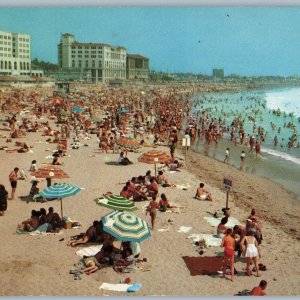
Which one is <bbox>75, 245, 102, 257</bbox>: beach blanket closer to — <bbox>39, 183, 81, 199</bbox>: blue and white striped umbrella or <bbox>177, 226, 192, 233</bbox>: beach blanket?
<bbox>39, 183, 81, 199</bbox>: blue and white striped umbrella

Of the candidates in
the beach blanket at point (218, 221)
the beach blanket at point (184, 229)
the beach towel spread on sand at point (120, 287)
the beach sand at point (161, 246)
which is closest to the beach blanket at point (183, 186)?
the beach sand at point (161, 246)

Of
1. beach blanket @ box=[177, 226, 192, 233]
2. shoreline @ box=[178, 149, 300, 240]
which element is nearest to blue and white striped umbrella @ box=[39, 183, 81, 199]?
beach blanket @ box=[177, 226, 192, 233]

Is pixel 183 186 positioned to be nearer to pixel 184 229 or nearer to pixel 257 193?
pixel 257 193

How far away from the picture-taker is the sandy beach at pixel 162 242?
7.87 metres

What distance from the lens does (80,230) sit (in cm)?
994

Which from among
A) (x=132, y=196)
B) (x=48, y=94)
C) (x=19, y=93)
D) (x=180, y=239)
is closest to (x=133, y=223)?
(x=180, y=239)

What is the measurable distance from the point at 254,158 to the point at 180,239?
12.5 meters

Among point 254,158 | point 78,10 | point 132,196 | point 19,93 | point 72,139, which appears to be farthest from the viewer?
point 19,93

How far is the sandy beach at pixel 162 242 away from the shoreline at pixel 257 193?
0.03 meters

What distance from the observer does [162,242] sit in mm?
9430

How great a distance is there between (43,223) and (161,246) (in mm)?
2723

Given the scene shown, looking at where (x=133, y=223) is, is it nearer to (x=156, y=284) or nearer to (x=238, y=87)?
(x=156, y=284)

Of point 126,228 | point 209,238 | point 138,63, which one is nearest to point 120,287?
point 126,228

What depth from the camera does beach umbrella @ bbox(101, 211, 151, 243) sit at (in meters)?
7.98
